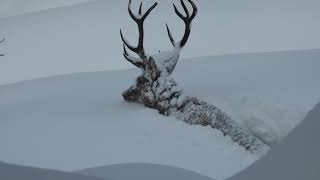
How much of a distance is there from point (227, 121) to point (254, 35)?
272 cm

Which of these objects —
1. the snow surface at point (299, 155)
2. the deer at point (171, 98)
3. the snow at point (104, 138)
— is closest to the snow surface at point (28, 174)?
the snow at point (104, 138)

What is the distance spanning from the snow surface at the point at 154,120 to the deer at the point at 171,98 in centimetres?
9

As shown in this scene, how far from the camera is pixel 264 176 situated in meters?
3.38

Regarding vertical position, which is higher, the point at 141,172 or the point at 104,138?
the point at 104,138

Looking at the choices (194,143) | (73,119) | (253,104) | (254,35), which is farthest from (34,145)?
(254,35)

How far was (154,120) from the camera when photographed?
4.14 meters

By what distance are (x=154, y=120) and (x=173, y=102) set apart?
0.92ft

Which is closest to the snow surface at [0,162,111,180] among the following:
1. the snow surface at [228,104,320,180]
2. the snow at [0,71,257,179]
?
the snow at [0,71,257,179]

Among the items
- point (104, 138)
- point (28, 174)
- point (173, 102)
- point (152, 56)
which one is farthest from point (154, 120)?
point (28, 174)

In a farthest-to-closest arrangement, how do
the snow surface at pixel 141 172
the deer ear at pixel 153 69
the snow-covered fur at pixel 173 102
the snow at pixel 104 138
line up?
1. the deer ear at pixel 153 69
2. the snow-covered fur at pixel 173 102
3. the snow at pixel 104 138
4. the snow surface at pixel 141 172

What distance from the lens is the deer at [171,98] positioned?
402 cm

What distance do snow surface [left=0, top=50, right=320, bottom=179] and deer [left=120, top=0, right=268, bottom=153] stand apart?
0.29 ft

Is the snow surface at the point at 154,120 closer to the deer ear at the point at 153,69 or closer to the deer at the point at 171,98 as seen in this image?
the deer at the point at 171,98

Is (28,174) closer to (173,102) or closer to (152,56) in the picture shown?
(173,102)
